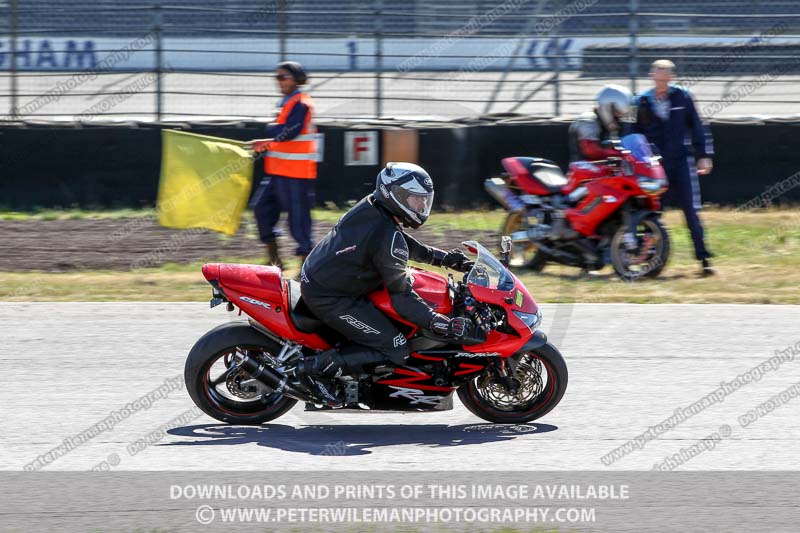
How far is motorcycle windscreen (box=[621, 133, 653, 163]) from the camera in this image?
→ 11164 mm

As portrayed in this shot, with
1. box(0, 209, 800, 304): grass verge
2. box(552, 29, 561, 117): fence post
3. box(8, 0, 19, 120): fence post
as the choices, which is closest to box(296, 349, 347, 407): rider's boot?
box(0, 209, 800, 304): grass verge

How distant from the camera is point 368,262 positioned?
21.1 ft

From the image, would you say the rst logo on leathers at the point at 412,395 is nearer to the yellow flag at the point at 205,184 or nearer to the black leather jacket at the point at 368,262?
the black leather jacket at the point at 368,262

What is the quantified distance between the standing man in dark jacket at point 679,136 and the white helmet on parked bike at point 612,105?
50 cm

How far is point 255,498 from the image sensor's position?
5.45 m

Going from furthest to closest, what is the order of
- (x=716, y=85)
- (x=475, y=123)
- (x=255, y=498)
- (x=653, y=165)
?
(x=716, y=85), (x=475, y=123), (x=653, y=165), (x=255, y=498)

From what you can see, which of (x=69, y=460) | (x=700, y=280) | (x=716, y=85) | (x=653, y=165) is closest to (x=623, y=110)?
(x=653, y=165)

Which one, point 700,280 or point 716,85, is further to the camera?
point 716,85

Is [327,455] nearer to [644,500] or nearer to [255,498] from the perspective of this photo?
[255,498]

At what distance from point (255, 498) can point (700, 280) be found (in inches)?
274

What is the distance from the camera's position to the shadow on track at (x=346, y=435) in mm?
6348

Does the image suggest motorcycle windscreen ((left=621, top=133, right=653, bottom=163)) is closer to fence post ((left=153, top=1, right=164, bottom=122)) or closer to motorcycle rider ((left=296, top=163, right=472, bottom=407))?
motorcycle rider ((left=296, top=163, right=472, bottom=407))

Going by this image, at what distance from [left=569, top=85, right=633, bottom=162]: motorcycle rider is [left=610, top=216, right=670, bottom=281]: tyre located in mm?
785

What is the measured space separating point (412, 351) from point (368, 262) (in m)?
0.56
